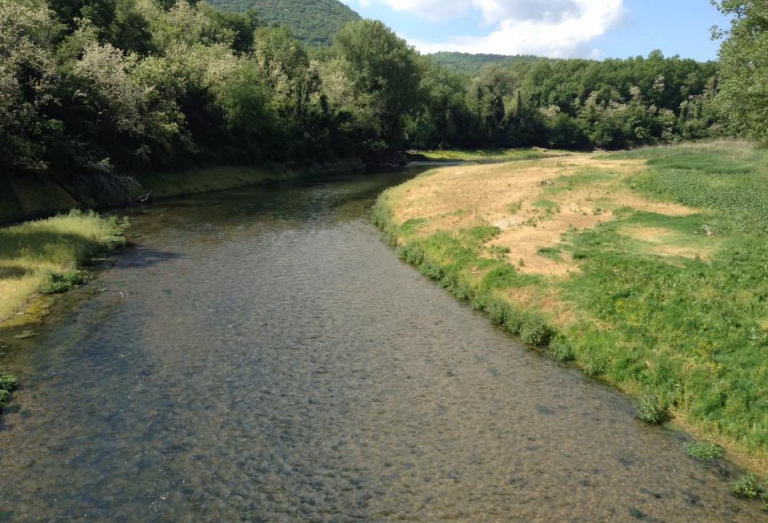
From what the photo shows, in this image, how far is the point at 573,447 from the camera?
Result: 15250 millimetres

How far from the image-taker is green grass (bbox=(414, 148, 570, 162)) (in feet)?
476

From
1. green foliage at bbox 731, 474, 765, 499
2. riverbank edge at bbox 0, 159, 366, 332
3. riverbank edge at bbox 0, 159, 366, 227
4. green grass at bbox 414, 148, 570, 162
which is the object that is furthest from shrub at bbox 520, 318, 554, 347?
green grass at bbox 414, 148, 570, 162

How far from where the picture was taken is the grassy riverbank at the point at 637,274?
17000 mm

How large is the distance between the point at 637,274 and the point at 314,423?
17.1 metres

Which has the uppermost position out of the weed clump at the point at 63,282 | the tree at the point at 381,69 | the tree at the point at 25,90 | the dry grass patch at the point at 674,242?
the tree at the point at 381,69

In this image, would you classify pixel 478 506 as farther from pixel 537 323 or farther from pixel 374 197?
pixel 374 197

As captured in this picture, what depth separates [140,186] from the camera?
189 ft

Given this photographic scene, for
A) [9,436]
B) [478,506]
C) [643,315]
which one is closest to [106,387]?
[9,436]

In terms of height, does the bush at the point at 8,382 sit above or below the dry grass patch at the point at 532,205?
below

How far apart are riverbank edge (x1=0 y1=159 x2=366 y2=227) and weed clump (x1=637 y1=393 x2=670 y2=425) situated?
1747 inches

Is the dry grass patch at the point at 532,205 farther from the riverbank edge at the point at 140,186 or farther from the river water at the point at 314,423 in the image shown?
the riverbank edge at the point at 140,186

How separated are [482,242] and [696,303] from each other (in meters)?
15.9

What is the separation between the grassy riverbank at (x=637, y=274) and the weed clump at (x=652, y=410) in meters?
0.05

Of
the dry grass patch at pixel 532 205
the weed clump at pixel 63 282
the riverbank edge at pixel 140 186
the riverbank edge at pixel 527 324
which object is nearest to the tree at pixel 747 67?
the dry grass patch at pixel 532 205
